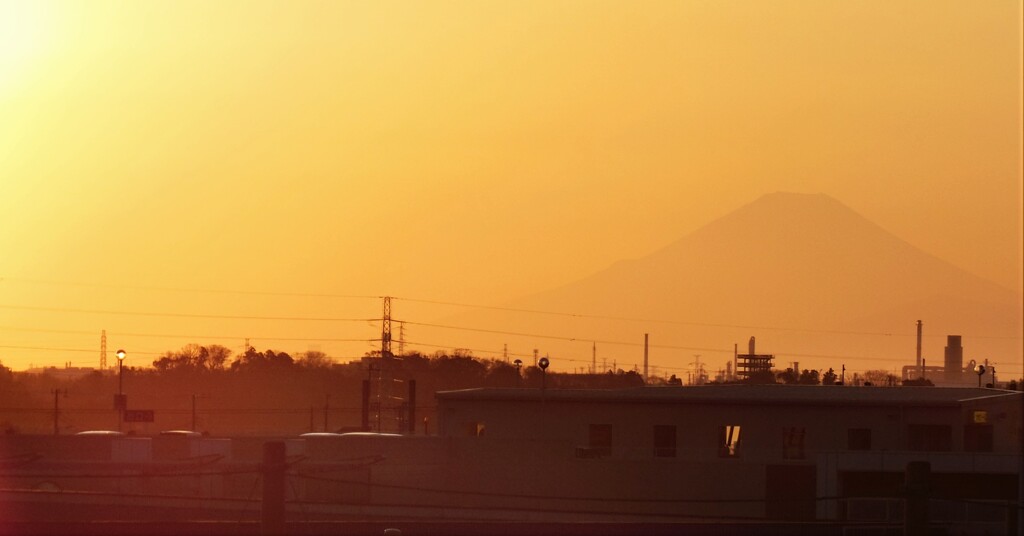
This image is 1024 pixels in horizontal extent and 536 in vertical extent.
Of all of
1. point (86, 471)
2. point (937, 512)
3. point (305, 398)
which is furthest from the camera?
point (305, 398)

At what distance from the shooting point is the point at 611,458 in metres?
71.6

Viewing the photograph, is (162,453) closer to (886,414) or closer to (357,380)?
(886,414)

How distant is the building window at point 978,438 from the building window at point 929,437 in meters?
0.90

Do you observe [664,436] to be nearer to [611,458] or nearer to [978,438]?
[611,458]

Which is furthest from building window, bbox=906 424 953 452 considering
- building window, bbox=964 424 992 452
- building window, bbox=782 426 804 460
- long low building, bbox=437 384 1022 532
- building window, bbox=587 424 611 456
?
building window, bbox=587 424 611 456

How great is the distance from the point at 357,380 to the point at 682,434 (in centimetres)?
11764

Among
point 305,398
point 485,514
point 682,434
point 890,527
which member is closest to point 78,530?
point 890,527

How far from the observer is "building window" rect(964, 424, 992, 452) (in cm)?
6762

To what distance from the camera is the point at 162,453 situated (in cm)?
7269

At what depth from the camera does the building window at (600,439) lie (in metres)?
74.3

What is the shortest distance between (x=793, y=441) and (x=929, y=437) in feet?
21.3

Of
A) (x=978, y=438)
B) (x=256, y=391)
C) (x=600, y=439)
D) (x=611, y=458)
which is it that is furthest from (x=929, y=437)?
(x=256, y=391)

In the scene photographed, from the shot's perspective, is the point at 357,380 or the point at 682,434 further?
the point at 357,380

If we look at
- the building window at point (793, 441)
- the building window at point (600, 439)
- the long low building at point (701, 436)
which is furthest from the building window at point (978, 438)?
the building window at point (600, 439)
